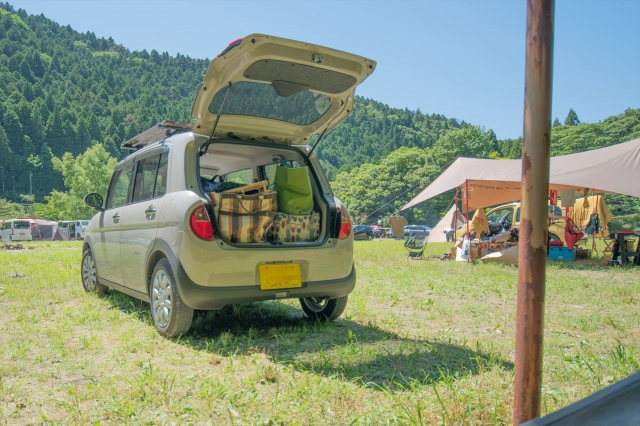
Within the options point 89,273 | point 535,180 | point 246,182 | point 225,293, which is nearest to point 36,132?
point 89,273

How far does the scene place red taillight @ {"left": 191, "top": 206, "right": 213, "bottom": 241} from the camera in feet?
12.6

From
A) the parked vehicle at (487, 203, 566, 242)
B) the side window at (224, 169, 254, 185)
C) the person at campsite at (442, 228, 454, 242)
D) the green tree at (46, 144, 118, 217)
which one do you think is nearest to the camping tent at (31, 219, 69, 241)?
the green tree at (46, 144, 118, 217)

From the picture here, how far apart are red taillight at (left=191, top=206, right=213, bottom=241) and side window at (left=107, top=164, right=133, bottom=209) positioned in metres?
1.89

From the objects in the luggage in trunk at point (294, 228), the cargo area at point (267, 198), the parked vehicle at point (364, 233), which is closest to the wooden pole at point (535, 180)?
the cargo area at point (267, 198)

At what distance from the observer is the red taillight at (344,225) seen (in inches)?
176

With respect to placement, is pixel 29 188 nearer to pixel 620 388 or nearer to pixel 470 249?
pixel 470 249

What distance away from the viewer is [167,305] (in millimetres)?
4105

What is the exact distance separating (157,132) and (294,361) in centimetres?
369

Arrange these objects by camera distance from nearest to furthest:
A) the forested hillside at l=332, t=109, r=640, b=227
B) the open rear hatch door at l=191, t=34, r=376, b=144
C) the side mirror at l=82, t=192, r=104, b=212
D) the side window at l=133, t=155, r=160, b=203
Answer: the open rear hatch door at l=191, t=34, r=376, b=144
the side window at l=133, t=155, r=160, b=203
the side mirror at l=82, t=192, r=104, b=212
the forested hillside at l=332, t=109, r=640, b=227

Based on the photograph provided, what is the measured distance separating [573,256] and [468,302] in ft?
27.1

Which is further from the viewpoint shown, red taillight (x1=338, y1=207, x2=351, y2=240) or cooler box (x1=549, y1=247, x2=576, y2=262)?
cooler box (x1=549, y1=247, x2=576, y2=262)

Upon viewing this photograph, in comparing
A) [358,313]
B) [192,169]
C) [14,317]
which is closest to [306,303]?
[358,313]

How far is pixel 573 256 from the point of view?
13.0 m

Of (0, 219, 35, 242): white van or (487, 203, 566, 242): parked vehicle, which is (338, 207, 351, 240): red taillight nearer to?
(487, 203, 566, 242): parked vehicle
